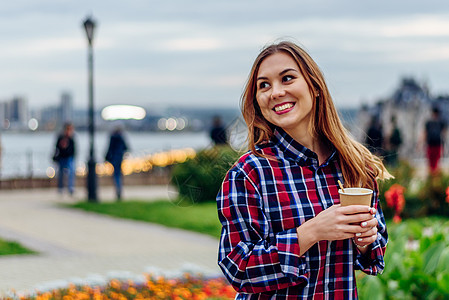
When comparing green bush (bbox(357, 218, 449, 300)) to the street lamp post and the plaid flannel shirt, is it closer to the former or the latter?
the plaid flannel shirt

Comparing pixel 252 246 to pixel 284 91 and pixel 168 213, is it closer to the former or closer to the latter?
pixel 284 91

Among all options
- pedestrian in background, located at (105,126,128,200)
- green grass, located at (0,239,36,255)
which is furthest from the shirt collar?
pedestrian in background, located at (105,126,128,200)

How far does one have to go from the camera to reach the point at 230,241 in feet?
7.18

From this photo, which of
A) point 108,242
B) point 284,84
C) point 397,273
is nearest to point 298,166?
point 284,84

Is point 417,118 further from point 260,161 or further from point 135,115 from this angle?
A: point 260,161

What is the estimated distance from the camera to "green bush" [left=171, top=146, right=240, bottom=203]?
13.3 metres

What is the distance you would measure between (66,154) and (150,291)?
10271mm

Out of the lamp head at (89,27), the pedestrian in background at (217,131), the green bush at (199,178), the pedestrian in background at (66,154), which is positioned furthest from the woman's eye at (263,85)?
the pedestrian in background at (66,154)

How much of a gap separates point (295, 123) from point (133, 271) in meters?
5.19

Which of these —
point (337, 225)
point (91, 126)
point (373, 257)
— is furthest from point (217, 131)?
point (337, 225)

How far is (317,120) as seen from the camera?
2.49 m

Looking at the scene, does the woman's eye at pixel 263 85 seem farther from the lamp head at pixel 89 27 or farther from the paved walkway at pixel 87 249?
the lamp head at pixel 89 27

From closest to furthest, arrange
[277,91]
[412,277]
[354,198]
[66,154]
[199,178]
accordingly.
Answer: [354,198]
[277,91]
[412,277]
[199,178]
[66,154]

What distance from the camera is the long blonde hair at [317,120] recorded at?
2389mm
